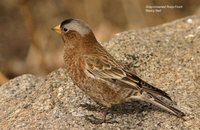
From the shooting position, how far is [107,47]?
836 centimetres

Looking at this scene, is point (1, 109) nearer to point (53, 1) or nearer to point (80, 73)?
point (80, 73)

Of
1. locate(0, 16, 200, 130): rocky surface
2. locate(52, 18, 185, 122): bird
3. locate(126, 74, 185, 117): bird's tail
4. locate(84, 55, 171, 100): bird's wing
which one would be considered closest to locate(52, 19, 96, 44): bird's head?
locate(52, 18, 185, 122): bird

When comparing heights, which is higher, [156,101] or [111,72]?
[111,72]

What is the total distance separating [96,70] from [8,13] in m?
6.01

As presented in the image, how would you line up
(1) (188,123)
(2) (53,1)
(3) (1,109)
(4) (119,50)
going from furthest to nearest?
(2) (53,1)
(4) (119,50)
(3) (1,109)
(1) (188,123)

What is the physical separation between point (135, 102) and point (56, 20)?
5373 millimetres

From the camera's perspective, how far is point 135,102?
7.45 meters

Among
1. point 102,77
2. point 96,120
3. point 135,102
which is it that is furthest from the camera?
point 135,102

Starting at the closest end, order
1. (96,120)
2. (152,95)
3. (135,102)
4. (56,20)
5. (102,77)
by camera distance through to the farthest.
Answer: (96,120), (152,95), (102,77), (135,102), (56,20)

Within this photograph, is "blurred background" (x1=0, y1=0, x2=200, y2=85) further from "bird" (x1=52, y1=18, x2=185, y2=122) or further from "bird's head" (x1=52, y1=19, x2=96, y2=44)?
"bird" (x1=52, y1=18, x2=185, y2=122)

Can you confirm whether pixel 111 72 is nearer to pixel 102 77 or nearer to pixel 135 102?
pixel 102 77

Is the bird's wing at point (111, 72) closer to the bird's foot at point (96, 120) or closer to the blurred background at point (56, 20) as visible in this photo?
the bird's foot at point (96, 120)

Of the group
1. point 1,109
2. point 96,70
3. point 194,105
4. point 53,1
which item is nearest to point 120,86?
point 96,70

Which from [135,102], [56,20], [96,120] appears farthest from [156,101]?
[56,20]
